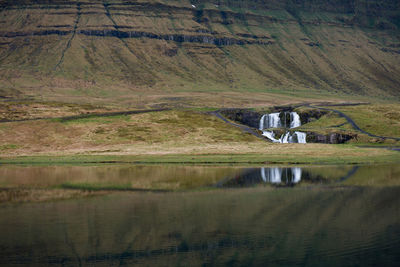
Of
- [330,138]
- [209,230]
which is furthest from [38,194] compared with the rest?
[330,138]

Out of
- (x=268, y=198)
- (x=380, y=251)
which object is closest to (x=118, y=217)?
(x=268, y=198)

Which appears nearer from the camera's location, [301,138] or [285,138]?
[301,138]

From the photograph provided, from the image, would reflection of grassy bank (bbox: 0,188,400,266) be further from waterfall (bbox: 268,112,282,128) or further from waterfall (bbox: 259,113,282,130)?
waterfall (bbox: 259,113,282,130)

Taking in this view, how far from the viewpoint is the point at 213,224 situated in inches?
1454

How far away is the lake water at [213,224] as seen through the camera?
29109 millimetres

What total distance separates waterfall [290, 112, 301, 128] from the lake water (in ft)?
289

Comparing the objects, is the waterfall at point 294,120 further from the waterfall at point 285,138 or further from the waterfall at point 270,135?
the waterfall at point 285,138

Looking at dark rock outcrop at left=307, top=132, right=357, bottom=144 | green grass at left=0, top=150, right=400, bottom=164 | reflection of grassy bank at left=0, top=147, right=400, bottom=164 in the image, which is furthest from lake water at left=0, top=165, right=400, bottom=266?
dark rock outcrop at left=307, top=132, right=357, bottom=144

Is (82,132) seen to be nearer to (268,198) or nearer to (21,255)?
(268,198)

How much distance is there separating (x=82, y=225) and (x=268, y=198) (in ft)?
59.9

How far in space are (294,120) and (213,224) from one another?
389 ft

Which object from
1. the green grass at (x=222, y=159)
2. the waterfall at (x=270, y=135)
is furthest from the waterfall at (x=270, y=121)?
the green grass at (x=222, y=159)

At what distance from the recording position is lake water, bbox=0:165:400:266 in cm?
2911

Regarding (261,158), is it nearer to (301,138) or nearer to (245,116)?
(301,138)
